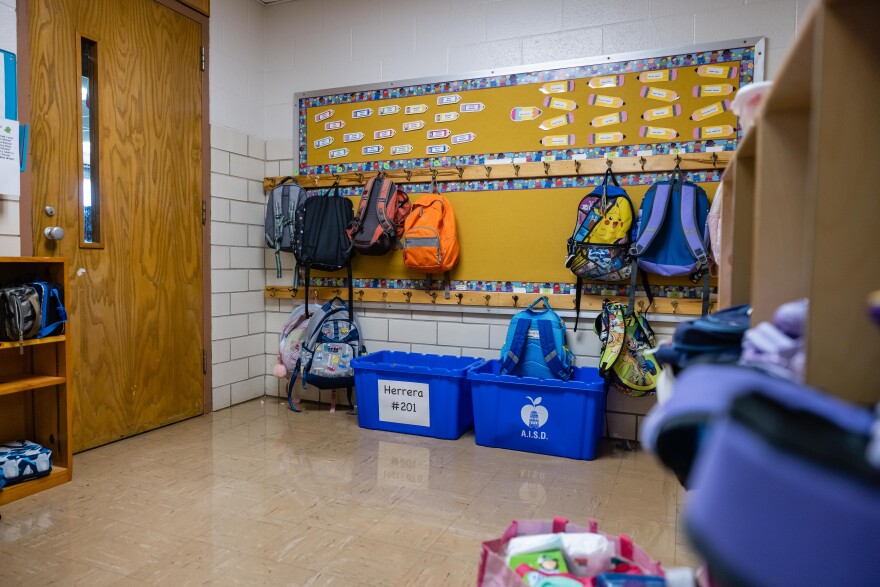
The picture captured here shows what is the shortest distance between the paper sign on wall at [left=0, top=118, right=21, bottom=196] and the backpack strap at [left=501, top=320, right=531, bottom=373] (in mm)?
2464

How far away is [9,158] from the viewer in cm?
259

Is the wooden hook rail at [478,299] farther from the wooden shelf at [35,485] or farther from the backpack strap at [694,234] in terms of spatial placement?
the wooden shelf at [35,485]

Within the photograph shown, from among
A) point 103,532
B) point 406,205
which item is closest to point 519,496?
point 103,532

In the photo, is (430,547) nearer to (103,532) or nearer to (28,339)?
(103,532)

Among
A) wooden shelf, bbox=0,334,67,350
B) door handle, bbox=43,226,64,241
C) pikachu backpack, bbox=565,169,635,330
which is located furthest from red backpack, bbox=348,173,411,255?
wooden shelf, bbox=0,334,67,350

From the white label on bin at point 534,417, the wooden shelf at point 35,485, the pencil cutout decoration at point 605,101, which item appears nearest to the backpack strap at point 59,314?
the wooden shelf at point 35,485

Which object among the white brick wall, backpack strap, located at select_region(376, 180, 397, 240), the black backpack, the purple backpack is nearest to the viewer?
the purple backpack

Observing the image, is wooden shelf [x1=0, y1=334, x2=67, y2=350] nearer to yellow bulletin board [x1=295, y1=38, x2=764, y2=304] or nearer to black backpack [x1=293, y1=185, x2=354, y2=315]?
black backpack [x1=293, y1=185, x2=354, y2=315]

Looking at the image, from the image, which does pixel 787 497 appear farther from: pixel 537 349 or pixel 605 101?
pixel 605 101

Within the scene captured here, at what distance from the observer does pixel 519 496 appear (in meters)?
2.55

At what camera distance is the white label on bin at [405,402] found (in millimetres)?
3363

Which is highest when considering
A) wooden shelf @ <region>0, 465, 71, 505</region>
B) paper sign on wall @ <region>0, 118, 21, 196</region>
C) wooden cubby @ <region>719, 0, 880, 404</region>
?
paper sign on wall @ <region>0, 118, 21, 196</region>

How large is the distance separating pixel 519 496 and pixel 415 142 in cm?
230

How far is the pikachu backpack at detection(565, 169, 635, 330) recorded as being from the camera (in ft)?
10.1
